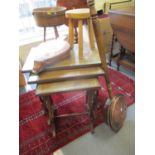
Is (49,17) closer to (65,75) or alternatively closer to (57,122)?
(65,75)

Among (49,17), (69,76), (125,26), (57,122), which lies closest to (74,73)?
(69,76)

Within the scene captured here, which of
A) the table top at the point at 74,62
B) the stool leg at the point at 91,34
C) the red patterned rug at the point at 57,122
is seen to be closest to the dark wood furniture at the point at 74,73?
the table top at the point at 74,62

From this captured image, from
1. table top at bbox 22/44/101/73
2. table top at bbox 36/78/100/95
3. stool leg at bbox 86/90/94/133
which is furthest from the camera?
stool leg at bbox 86/90/94/133

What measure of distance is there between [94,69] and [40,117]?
91cm

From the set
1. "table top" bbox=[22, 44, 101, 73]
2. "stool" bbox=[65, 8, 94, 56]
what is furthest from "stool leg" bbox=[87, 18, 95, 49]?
"table top" bbox=[22, 44, 101, 73]

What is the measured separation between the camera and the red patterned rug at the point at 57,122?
5.09ft

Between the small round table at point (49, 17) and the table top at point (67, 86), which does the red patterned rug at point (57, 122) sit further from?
the small round table at point (49, 17)

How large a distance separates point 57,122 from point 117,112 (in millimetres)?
678

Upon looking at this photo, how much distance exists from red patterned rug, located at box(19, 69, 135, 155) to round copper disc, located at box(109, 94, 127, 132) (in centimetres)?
25

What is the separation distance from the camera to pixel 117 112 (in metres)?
1.47

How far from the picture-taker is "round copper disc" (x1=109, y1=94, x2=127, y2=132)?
1.43 meters

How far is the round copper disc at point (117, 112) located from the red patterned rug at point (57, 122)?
0.81ft

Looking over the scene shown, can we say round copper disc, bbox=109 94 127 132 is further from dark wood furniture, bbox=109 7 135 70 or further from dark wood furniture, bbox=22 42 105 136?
dark wood furniture, bbox=109 7 135 70
